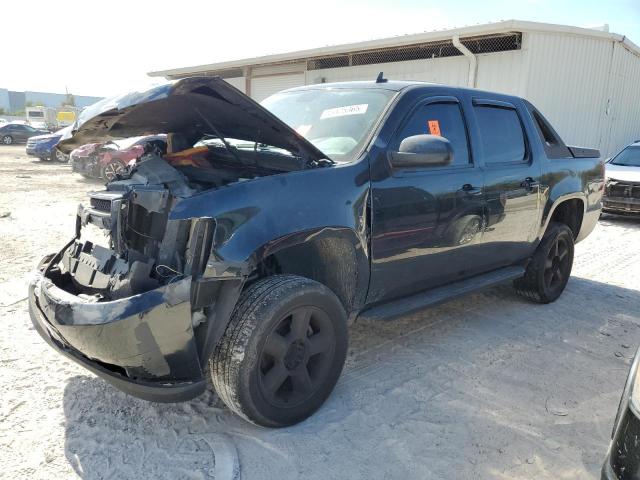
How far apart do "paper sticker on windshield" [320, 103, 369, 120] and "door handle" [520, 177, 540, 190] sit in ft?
5.65

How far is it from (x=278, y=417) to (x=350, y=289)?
0.89 meters

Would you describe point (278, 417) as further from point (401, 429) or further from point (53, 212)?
point (53, 212)

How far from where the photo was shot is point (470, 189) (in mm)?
3914

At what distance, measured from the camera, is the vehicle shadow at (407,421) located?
2656mm

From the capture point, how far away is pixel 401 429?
299 centimetres

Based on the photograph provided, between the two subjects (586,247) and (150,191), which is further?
(586,247)

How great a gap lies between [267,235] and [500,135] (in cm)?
261

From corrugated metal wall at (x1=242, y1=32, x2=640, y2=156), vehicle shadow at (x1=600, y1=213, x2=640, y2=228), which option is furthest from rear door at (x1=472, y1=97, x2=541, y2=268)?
corrugated metal wall at (x1=242, y1=32, x2=640, y2=156)

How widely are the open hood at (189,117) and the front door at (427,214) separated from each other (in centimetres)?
61

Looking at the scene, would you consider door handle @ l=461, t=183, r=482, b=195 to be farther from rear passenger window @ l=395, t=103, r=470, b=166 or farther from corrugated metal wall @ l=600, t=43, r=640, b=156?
corrugated metal wall @ l=600, t=43, r=640, b=156

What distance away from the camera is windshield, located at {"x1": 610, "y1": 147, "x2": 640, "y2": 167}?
11.0 metres

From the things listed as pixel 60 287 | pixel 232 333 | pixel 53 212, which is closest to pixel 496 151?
pixel 232 333

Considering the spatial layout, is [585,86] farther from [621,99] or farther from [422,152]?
[422,152]

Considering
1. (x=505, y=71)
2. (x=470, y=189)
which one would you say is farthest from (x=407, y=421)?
(x=505, y=71)
